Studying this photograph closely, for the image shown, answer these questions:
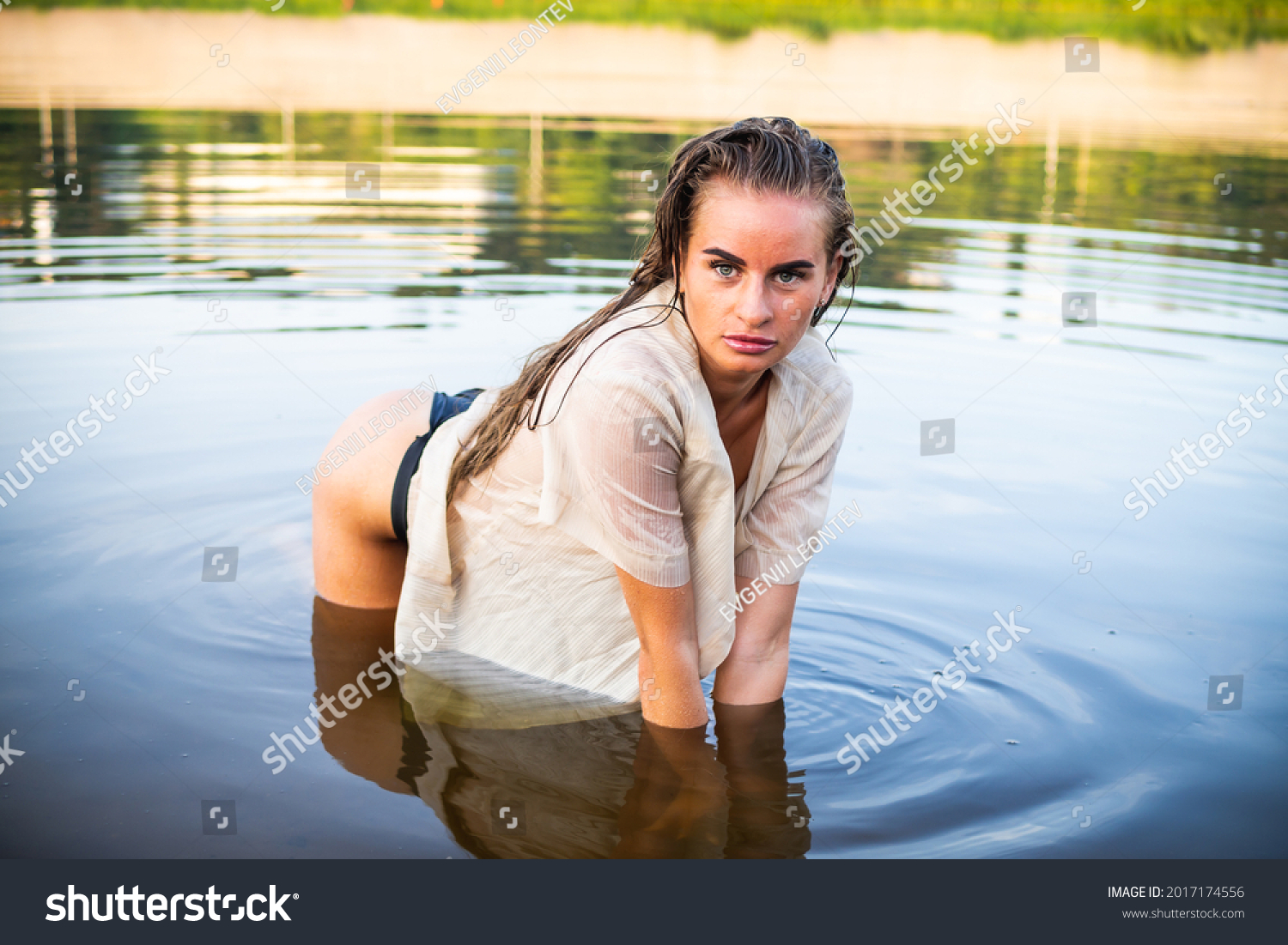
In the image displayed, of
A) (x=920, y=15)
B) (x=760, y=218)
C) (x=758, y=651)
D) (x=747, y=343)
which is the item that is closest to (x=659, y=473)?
(x=747, y=343)

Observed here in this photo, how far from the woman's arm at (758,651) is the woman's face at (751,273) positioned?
733mm

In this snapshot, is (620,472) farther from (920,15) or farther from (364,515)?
(920,15)

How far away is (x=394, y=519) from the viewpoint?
3.42 meters

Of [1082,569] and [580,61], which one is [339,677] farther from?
[580,61]

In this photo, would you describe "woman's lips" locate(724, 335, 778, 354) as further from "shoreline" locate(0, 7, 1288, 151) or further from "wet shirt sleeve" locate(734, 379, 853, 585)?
"shoreline" locate(0, 7, 1288, 151)

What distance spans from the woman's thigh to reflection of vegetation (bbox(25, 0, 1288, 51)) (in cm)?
2026

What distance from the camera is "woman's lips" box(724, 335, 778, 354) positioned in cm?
271

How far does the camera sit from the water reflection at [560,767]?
2775mm

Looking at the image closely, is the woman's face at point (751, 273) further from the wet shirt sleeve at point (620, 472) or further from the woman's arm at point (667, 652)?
the woman's arm at point (667, 652)

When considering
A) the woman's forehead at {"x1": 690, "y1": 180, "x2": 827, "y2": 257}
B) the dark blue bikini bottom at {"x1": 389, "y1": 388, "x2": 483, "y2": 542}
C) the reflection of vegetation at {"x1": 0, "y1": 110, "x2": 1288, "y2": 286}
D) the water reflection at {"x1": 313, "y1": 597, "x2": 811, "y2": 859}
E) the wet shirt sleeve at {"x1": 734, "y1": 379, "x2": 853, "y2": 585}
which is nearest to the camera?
the woman's forehead at {"x1": 690, "y1": 180, "x2": 827, "y2": 257}

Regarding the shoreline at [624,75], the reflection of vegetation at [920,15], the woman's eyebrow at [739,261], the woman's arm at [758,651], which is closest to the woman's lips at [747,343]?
the woman's eyebrow at [739,261]

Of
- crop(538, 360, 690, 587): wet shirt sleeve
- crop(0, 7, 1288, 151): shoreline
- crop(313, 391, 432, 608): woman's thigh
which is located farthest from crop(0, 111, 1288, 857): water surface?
crop(0, 7, 1288, 151): shoreline

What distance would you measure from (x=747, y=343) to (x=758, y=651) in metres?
0.97

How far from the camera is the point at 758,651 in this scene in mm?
3287
